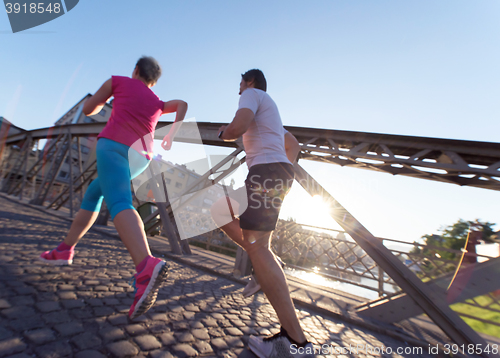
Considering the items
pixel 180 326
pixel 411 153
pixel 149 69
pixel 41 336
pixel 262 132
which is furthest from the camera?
pixel 411 153

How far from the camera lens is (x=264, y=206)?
145 centimetres

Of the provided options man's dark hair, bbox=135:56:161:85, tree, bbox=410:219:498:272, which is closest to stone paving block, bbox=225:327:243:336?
man's dark hair, bbox=135:56:161:85

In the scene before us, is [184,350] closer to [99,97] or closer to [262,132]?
[262,132]

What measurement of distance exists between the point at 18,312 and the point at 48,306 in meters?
0.15

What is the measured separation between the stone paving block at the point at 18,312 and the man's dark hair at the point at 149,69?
183cm

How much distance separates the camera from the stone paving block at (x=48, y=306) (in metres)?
1.38

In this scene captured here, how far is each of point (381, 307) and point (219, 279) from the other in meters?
2.13

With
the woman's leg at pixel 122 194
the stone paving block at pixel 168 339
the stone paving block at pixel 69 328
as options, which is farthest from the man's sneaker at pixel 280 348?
the stone paving block at pixel 69 328

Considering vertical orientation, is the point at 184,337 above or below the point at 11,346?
below

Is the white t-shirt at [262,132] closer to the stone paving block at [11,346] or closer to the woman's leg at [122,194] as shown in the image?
the woman's leg at [122,194]

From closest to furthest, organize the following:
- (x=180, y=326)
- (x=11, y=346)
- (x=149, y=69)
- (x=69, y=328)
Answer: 1. (x=11, y=346)
2. (x=69, y=328)
3. (x=180, y=326)
4. (x=149, y=69)

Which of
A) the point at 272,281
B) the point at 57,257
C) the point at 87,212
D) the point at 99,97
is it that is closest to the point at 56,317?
the point at 87,212

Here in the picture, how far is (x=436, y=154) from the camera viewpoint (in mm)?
3199

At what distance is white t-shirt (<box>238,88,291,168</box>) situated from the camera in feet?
5.25
